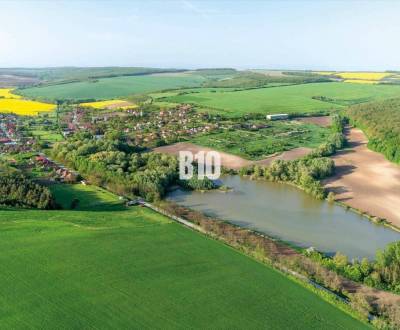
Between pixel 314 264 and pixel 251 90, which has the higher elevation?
pixel 251 90

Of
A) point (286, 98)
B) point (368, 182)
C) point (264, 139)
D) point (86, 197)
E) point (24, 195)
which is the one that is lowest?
point (368, 182)

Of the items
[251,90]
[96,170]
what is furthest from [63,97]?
[96,170]

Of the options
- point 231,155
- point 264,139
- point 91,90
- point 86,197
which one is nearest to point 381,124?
point 264,139

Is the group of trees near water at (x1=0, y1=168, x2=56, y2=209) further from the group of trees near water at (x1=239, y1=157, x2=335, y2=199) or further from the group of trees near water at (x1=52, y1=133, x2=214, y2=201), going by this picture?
the group of trees near water at (x1=239, y1=157, x2=335, y2=199)

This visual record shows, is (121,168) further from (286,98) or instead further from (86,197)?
(286,98)

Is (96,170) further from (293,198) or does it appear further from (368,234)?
(368,234)
